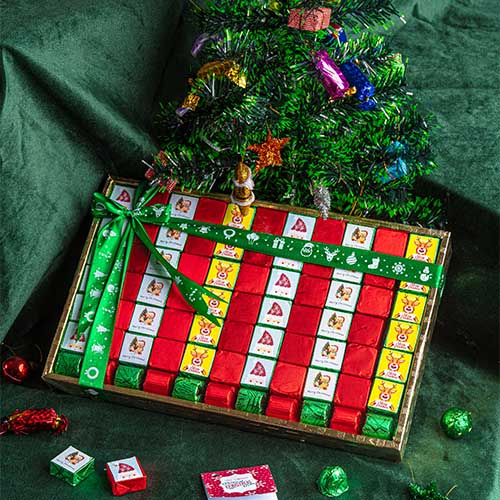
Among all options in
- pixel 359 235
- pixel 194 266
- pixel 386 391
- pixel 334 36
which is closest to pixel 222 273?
pixel 194 266

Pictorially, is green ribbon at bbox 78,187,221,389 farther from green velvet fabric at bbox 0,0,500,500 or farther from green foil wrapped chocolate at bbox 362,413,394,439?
green foil wrapped chocolate at bbox 362,413,394,439

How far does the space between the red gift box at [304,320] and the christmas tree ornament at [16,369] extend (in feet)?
1.69

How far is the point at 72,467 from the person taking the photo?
129 centimetres

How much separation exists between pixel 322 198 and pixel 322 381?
323 millimetres

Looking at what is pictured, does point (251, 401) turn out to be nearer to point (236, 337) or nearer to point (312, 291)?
point (236, 337)

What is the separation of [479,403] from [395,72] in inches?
24.8

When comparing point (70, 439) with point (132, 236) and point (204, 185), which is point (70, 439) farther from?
point (204, 185)

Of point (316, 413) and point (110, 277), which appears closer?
point (316, 413)

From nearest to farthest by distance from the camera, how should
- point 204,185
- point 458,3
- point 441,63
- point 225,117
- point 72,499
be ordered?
point 72,499, point 225,117, point 204,185, point 441,63, point 458,3

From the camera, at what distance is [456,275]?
1.55m

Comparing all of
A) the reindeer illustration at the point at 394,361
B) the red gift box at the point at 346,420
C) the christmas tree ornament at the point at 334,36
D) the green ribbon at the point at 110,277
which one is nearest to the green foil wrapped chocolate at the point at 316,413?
the red gift box at the point at 346,420

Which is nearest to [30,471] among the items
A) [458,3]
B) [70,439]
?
[70,439]

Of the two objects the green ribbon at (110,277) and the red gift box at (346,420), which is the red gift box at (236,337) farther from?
the red gift box at (346,420)

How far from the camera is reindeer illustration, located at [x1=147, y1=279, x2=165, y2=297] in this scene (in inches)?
57.2
